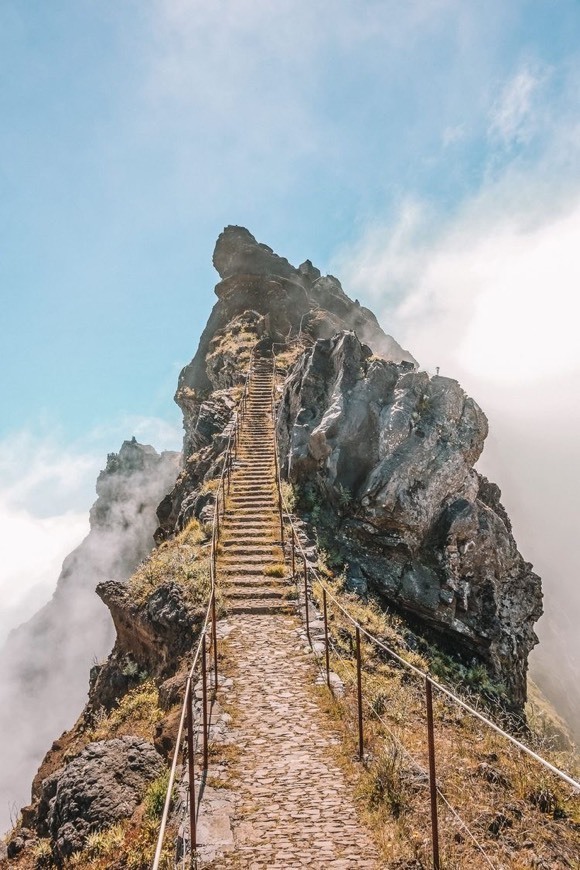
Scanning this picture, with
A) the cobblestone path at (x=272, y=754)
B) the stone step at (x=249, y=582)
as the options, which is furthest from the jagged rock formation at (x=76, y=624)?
the cobblestone path at (x=272, y=754)

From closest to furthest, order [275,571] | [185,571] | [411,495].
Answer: [185,571], [275,571], [411,495]

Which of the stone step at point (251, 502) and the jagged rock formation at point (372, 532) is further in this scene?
the stone step at point (251, 502)


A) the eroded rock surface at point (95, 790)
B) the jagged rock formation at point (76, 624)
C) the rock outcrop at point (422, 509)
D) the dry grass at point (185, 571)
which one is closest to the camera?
the eroded rock surface at point (95, 790)

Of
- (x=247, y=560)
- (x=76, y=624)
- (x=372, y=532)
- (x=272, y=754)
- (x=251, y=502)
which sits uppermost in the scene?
(x=76, y=624)

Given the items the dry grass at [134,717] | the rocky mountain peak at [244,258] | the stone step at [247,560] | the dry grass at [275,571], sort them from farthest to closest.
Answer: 1. the rocky mountain peak at [244,258]
2. the stone step at [247,560]
3. the dry grass at [275,571]
4. the dry grass at [134,717]

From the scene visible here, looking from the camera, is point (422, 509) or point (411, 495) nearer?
point (422, 509)

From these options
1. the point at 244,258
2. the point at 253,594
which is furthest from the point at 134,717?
the point at 244,258

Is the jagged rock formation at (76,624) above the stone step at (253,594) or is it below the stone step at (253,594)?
above

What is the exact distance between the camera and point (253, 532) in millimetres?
17859

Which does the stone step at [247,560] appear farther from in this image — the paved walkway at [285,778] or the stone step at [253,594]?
the paved walkway at [285,778]

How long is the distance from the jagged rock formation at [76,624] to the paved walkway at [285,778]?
149 feet

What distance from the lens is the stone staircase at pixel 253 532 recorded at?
1411cm

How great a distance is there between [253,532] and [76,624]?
49.1 meters

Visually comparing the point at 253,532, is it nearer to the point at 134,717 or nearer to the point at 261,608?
the point at 261,608
